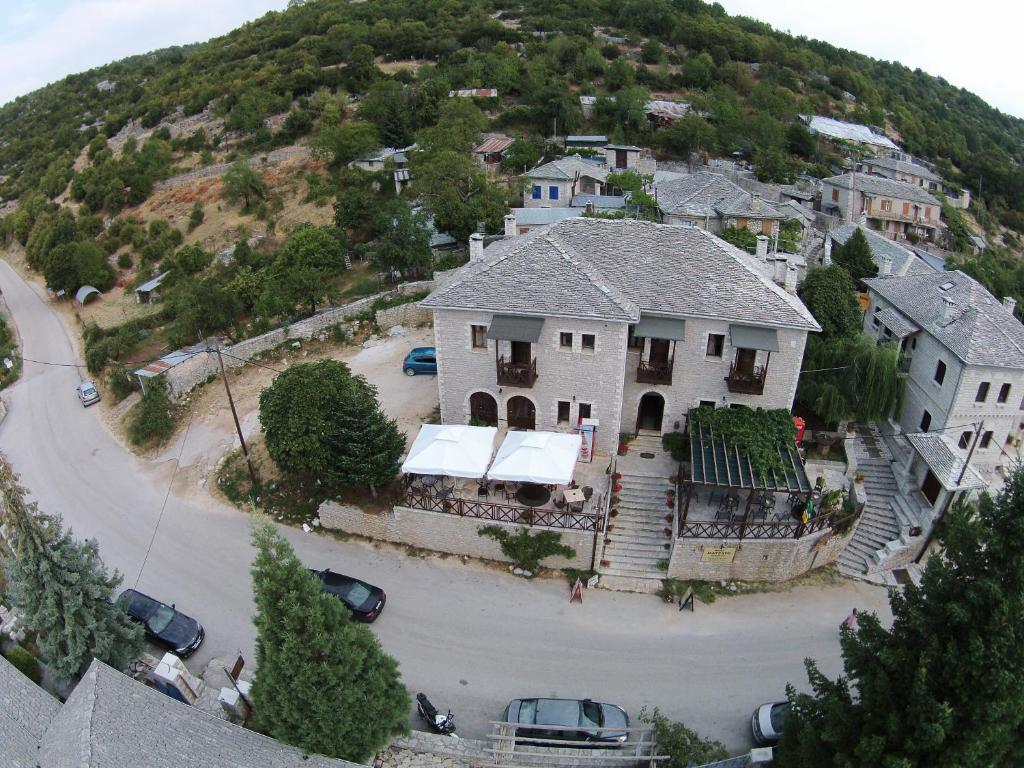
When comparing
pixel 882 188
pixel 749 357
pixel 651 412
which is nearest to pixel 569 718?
pixel 651 412

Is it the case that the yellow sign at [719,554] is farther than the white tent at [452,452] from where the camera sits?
No

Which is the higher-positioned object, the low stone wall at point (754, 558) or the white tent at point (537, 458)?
the white tent at point (537, 458)

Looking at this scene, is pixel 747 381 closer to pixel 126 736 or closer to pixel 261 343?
pixel 126 736

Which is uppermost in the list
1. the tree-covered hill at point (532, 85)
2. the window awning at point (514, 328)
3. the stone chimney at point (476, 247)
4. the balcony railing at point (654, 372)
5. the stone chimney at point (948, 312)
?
the tree-covered hill at point (532, 85)

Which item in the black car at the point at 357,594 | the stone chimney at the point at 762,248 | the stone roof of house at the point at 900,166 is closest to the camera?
the black car at the point at 357,594

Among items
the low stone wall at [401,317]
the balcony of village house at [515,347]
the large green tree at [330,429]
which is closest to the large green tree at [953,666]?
the balcony of village house at [515,347]

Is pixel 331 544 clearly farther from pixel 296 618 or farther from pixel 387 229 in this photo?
pixel 387 229

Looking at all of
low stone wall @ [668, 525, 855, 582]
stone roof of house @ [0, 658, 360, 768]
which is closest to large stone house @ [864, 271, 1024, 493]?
low stone wall @ [668, 525, 855, 582]

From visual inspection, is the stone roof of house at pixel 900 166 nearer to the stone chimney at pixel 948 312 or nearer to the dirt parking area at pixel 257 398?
the stone chimney at pixel 948 312
